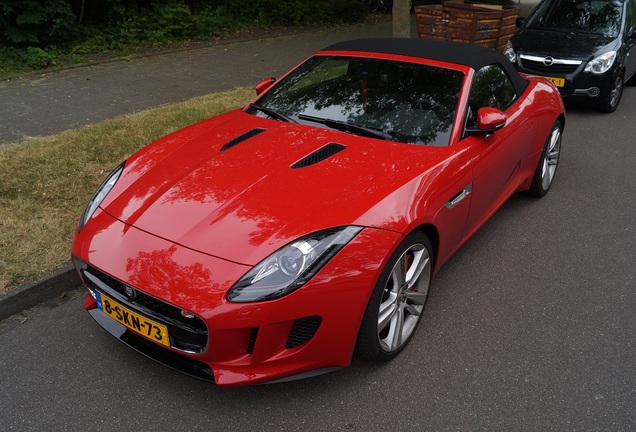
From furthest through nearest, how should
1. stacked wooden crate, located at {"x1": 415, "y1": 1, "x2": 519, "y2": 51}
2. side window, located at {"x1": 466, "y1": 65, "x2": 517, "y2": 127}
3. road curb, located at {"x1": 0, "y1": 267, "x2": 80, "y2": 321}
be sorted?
stacked wooden crate, located at {"x1": 415, "y1": 1, "x2": 519, "y2": 51}
side window, located at {"x1": 466, "y1": 65, "x2": 517, "y2": 127}
road curb, located at {"x1": 0, "y1": 267, "x2": 80, "y2": 321}

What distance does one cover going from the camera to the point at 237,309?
217 centimetres

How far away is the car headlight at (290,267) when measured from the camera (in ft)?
7.22

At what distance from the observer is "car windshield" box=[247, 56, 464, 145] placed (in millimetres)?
3229

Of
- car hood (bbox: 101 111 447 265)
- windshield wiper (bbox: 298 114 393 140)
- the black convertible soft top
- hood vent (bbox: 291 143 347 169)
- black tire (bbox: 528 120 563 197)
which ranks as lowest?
black tire (bbox: 528 120 563 197)

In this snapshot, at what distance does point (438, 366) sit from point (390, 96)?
1649 millimetres

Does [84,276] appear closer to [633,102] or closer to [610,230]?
[610,230]

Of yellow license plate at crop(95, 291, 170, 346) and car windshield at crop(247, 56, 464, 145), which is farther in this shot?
car windshield at crop(247, 56, 464, 145)

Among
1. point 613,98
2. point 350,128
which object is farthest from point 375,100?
point 613,98

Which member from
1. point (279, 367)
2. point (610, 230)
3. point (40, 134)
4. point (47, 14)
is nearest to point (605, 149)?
point (610, 230)

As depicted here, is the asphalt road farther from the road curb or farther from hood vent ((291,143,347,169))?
hood vent ((291,143,347,169))

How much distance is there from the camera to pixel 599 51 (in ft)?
22.7

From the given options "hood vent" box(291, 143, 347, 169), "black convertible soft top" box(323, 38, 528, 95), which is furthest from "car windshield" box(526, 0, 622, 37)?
"hood vent" box(291, 143, 347, 169)

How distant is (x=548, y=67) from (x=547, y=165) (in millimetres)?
2920

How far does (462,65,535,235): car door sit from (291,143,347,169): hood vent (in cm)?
78
